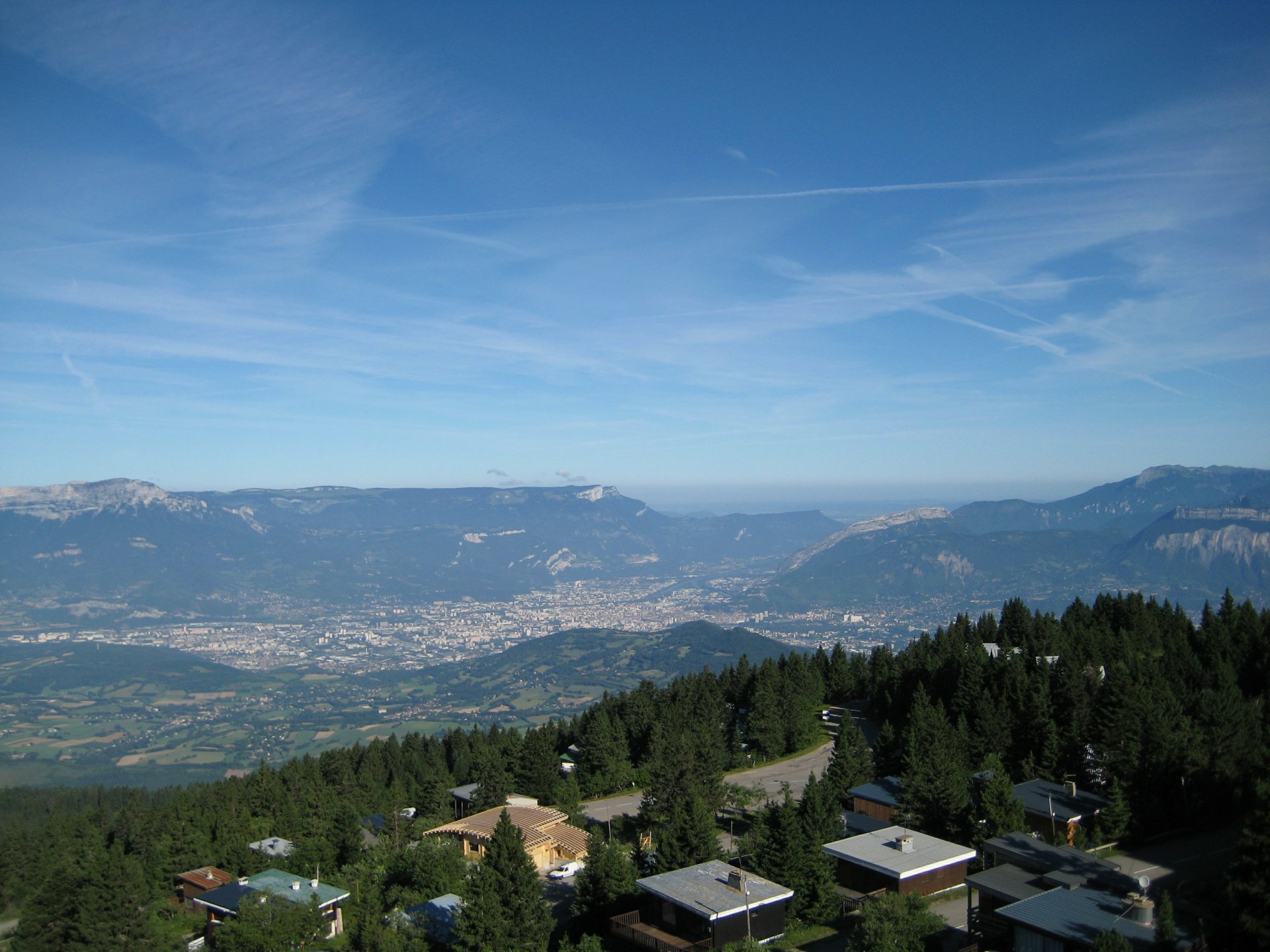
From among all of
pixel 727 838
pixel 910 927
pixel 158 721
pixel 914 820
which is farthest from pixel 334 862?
pixel 158 721

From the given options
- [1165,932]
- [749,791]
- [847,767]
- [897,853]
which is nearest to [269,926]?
[897,853]

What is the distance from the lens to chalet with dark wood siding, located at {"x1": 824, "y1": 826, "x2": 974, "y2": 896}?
1052 inches

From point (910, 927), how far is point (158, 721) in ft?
665

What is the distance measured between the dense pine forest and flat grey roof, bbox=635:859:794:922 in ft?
4.58

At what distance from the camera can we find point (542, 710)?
607ft

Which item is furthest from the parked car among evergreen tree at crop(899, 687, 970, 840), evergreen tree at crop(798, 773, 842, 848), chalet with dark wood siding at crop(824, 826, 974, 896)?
evergreen tree at crop(899, 687, 970, 840)

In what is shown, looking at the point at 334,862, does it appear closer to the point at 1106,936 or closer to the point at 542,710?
the point at 1106,936

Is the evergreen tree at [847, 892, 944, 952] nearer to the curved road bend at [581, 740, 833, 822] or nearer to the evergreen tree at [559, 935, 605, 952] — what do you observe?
the evergreen tree at [559, 935, 605, 952]

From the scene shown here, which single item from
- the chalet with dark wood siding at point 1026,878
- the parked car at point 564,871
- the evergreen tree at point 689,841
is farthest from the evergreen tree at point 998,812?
the parked car at point 564,871

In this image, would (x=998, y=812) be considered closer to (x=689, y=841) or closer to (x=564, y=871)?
(x=689, y=841)

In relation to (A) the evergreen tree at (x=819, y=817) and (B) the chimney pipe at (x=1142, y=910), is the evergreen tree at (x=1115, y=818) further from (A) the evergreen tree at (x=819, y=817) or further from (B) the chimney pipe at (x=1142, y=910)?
(B) the chimney pipe at (x=1142, y=910)

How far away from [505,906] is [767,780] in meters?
26.7

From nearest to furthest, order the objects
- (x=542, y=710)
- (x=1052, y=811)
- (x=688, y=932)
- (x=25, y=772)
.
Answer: (x=688, y=932)
(x=1052, y=811)
(x=25, y=772)
(x=542, y=710)

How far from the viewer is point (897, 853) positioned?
28047mm
